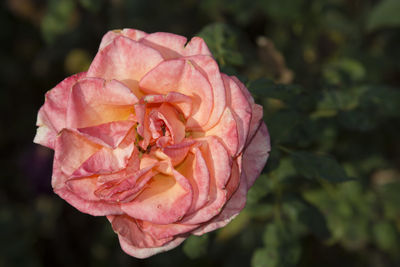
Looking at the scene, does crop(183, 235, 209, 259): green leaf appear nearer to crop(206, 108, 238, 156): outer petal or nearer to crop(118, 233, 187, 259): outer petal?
crop(118, 233, 187, 259): outer petal

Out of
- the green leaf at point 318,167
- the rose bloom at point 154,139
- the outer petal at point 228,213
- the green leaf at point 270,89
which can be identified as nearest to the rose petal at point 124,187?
the rose bloom at point 154,139

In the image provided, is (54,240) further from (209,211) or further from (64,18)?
(209,211)

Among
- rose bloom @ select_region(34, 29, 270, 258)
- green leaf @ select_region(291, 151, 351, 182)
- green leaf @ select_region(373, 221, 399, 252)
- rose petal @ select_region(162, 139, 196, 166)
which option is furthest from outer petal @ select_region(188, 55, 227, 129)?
green leaf @ select_region(373, 221, 399, 252)

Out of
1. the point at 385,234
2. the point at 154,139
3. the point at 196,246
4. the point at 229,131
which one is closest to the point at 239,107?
the point at 229,131

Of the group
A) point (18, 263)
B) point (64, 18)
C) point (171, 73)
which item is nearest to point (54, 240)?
point (18, 263)

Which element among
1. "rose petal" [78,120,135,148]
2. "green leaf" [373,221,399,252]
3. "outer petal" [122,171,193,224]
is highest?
"rose petal" [78,120,135,148]
